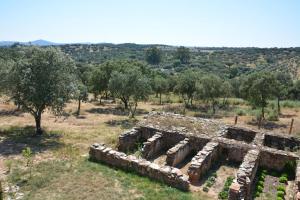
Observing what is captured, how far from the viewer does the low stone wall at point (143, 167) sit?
639 inches

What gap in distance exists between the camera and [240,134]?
24.9 metres

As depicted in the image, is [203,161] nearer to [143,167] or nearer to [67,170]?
[143,167]

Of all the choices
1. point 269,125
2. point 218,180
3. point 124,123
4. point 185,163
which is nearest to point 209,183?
point 218,180

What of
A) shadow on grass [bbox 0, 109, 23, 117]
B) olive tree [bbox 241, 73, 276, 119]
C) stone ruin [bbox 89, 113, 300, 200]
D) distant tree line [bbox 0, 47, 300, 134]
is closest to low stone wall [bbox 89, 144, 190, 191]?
stone ruin [bbox 89, 113, 300, 200]

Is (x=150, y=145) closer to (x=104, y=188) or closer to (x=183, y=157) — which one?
(x=183, y=157)

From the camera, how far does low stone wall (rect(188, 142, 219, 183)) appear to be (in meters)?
17.2

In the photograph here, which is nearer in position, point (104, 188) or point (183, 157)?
point (104, 188)

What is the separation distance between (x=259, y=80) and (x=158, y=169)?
24.2 metres

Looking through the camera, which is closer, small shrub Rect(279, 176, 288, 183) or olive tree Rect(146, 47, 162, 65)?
small shrub Rect(279, 176, 288, 183)

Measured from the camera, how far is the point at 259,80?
36781mm

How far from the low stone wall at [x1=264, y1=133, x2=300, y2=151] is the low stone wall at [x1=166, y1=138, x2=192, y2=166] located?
663 cm

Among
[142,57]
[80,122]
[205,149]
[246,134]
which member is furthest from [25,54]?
[142,57]

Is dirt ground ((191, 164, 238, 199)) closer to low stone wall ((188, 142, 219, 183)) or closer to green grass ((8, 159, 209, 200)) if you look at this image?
low stone wall ((188, 142, 219, 183))

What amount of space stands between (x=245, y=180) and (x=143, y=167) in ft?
17.6
